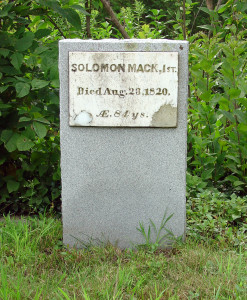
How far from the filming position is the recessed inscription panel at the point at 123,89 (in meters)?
2.63

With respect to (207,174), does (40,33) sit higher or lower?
higher

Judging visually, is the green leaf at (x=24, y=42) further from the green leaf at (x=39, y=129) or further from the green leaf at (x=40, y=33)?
the green leaf at (x=39, y=129)

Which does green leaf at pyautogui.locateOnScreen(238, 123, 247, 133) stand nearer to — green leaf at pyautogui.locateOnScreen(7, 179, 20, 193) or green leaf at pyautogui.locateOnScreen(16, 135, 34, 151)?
green leaf at pyautogui.locateOnScreen(16, 135, 34, 151)

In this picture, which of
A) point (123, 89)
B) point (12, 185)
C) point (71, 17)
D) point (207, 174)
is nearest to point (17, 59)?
point (71, 17)

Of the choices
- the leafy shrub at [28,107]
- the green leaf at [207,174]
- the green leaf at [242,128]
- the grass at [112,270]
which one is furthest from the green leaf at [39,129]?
the green leaf at [242,128]

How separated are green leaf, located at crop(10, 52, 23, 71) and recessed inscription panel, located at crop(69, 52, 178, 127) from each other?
0.49 metres

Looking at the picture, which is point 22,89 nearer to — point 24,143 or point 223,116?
point 24,143

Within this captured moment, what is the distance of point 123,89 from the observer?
2674 millimetres

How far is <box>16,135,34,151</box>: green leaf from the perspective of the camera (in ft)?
10.0

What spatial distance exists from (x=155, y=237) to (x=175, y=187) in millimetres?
352

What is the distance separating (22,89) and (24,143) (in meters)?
0.41

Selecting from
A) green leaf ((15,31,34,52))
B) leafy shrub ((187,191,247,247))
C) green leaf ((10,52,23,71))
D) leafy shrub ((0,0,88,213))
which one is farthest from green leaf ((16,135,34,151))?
leafy shrub ((187,191,247,247))

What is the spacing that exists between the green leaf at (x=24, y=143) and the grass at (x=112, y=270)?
0.52m

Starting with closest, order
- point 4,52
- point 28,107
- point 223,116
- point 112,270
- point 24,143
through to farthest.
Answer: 1. point 112,270
2. point 4,52
3. point 24,143
4. point 28,107
5. point 223,116
